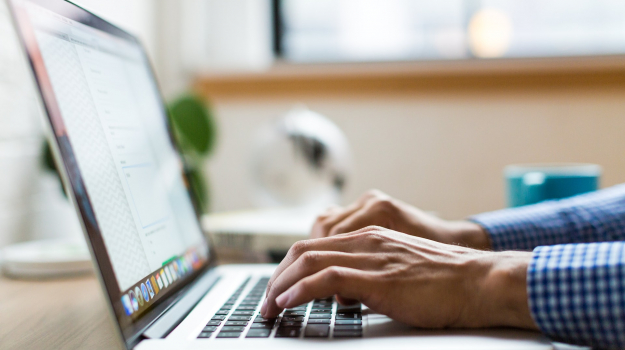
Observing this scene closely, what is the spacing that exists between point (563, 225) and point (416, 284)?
404 millimetres

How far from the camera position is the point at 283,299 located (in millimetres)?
402

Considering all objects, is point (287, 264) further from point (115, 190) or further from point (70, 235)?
point (70, 235)

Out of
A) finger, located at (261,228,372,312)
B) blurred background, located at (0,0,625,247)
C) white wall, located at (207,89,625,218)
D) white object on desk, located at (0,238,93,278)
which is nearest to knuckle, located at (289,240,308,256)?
finger, located at (261,228,372,312)

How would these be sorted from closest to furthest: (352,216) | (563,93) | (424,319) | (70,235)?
1. (424,319)
2. (352,216)
3. (70,235)
4. (563,93)

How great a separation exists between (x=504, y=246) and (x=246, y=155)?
3.10ft

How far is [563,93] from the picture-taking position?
1.39 metres

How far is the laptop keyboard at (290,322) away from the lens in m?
0.39

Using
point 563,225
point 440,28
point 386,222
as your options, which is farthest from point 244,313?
point 440,28

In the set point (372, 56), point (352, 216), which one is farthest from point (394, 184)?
point (352, 216)

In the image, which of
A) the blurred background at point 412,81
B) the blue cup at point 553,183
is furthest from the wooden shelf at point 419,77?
the blue cup at point 553,183

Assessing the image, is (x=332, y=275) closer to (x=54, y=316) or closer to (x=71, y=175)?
(x=71, y=175)

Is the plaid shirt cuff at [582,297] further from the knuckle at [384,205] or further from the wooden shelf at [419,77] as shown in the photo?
the wooden shelf at [419,77]

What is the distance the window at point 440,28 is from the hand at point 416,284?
121cm

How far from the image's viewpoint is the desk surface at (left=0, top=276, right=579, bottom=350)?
1.46 ft
